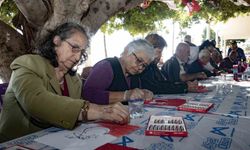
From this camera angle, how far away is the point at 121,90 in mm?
2801

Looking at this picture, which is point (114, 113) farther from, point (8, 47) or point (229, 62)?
point (229, 62)

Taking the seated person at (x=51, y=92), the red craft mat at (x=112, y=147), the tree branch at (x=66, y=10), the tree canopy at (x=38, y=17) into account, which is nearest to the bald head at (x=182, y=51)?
the tree canopy at (x=38, y=17)

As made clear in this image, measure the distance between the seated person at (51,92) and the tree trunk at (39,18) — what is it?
61.4 inches

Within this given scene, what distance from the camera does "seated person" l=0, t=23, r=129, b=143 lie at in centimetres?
160

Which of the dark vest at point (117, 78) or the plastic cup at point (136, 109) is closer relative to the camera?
the plastic cup at point (136, 109)

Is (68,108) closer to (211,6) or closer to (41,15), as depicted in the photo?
(41,15)

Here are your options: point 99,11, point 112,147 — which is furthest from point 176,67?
point 112,147

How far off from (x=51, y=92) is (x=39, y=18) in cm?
255

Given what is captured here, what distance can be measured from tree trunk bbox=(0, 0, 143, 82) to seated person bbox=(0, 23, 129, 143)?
5.12 feet

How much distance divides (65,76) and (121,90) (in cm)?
70

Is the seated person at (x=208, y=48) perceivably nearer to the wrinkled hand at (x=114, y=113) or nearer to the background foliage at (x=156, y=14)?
the background foliage at (x=156, y=14)

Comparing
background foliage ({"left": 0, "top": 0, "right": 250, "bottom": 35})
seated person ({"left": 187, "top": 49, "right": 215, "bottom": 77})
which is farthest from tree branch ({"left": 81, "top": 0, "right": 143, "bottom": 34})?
background foliage ({"left": 0, "top": 0, "right": 250, "bottom": 35})

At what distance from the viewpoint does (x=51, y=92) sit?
5.96 feet

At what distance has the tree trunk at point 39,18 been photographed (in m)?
3.81
